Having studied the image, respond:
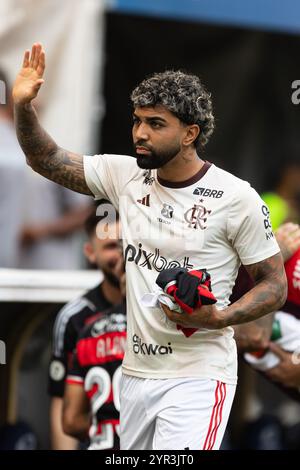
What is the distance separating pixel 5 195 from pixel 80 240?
95cm

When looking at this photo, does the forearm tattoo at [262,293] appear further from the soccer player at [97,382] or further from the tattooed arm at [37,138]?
the soccer player at [97,382]

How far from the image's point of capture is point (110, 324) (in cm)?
744

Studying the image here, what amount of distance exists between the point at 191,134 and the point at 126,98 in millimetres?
5355

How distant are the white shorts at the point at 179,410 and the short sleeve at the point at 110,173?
952 mm

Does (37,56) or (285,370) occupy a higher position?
→ (37,56)

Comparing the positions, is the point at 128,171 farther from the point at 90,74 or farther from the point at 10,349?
the point at 90,74

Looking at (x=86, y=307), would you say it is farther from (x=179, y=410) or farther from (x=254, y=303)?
(x=254, y=303)

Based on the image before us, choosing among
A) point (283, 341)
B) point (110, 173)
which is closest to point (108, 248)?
point (283, 341)

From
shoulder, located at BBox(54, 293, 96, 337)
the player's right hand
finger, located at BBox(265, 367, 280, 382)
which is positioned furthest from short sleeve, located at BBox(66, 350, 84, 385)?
the player's right hand

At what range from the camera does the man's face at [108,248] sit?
776 centimetres

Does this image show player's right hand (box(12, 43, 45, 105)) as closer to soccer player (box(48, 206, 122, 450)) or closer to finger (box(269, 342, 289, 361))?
soccer player (box(48, 206, 122, 450))

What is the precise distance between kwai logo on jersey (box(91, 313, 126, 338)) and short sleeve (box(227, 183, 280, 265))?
1.52 metres

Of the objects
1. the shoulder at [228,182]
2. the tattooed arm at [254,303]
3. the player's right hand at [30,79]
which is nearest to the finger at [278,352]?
the tattooed arm at [254,303]

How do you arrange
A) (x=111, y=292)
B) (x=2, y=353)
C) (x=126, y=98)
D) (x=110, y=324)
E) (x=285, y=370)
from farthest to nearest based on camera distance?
(x=126, y=98) → (x=2, y=353) → (x=111, y=292) → (x=285, y=370) → (x=110, y=324)
